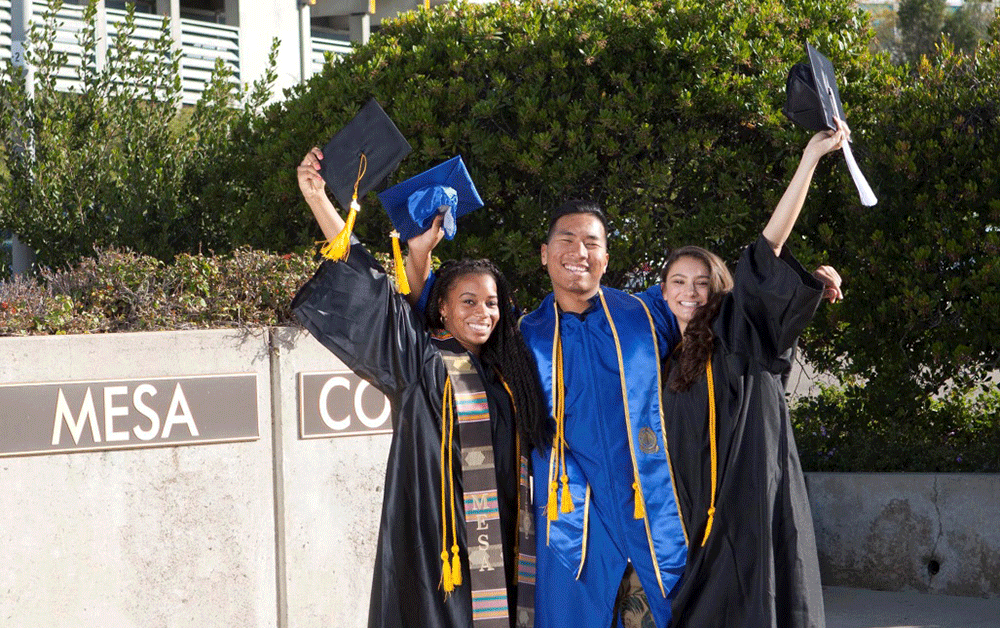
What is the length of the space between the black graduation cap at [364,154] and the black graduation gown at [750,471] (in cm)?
110

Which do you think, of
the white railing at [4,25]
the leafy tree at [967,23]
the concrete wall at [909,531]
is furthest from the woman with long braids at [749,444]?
the leafy tree at [967,23]

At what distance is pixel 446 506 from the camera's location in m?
3.57

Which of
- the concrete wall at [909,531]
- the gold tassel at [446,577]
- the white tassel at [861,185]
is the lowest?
the concrete wall at [909,531]

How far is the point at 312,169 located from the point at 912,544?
11.8ft

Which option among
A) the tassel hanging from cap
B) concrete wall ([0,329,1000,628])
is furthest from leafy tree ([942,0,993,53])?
the tassel hanging from cap

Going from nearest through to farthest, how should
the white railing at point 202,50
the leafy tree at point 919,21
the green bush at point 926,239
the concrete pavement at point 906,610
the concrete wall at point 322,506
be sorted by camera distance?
the concrete wall at point 322,506, the concrete pavement at point 906,610, the green bush at point 926,239, the white railing at point 202,50, the leafy tree at point 919,21

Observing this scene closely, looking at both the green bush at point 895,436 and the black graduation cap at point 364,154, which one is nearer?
the black graduation cap at point 364,154

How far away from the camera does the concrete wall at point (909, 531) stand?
5586 mm

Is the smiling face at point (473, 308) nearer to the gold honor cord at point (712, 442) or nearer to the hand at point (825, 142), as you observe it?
the gold honor cord at point (712, 442)

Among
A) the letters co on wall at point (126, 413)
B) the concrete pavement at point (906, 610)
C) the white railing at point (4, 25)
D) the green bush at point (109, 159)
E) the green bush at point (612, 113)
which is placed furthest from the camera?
the white railing at point (4, 25)

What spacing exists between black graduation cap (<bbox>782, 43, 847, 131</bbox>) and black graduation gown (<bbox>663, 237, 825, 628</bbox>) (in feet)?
1.30

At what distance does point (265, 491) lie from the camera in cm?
489

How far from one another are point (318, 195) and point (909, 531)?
3.56 metres

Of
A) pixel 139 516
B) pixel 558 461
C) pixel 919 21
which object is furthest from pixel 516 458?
pixel 919 21
